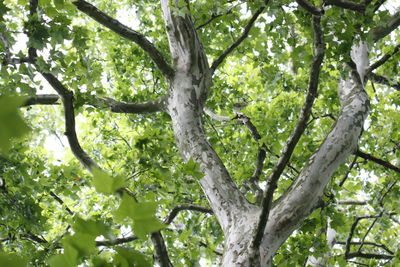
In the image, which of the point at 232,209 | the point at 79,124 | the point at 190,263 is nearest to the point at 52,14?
the point at 232,209

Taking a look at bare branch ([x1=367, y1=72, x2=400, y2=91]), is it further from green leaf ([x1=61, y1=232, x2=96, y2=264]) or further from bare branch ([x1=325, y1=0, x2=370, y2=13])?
green leaf ([x1=61, y1=232, x2=96, y2=264])

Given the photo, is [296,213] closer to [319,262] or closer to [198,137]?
[198,137]

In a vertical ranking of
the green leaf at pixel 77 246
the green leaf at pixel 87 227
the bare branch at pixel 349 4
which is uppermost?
the bare branch at pixel 349 4

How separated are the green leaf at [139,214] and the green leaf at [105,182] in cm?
2

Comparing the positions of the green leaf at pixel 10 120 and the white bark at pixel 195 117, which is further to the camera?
the white bark at pixel 195 117

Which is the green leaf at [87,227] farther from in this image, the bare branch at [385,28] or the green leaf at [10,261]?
the bare branch at [385,28]

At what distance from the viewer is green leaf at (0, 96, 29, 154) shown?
1.40ft

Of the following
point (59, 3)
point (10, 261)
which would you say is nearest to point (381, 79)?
point (59, 3)

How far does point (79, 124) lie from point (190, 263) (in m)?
6.74

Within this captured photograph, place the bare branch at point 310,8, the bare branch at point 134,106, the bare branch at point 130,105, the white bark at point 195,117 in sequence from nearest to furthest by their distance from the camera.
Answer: the bare branch at point 310,8 → the white bark at point 195,117 → the bare branch at point 130,105 → the bare branch at point 134,106

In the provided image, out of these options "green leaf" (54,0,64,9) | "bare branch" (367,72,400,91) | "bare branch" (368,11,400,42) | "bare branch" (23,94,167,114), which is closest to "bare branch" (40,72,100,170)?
"bare branch" (23,94,167,114)

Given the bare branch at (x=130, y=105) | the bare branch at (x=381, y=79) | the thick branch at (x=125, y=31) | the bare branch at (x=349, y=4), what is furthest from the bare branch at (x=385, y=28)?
the bare branch at (x=130, y=105)

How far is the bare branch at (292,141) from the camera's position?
113 inches

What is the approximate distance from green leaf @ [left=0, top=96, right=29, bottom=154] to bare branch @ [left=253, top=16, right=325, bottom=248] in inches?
99.3
